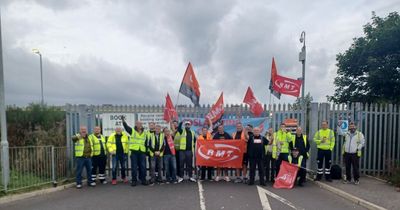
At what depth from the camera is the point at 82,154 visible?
9773 mm

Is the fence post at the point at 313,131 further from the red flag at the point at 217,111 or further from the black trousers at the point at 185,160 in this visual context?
the black trousers at the point at 185,160

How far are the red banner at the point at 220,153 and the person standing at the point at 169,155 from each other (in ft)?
2.71

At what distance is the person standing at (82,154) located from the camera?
9.75m

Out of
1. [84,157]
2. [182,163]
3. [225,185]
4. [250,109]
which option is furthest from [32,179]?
[250,109]

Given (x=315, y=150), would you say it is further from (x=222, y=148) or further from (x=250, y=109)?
(x=222, y=148)

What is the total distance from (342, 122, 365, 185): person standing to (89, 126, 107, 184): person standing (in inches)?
299

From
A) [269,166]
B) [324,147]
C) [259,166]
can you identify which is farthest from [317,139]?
[259,166]

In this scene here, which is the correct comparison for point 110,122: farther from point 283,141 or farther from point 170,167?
point 283,141

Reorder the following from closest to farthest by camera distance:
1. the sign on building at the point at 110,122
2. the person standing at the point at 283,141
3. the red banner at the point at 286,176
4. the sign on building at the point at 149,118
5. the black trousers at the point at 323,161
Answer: the red banner at the point at 286,176
the person standing at the point at 283,141
the black trousers at the point at 323,161
the sign on building at the point at 110,122
the sign on building at the point at 149,118

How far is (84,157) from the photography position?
387 inches

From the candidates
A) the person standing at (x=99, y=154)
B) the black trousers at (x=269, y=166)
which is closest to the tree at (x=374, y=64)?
the black trousers at (x=269, y=166)

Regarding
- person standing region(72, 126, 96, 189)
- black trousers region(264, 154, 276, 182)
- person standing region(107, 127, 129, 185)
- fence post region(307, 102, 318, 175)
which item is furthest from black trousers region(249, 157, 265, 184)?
person standing region(72, 126, 96, 189)

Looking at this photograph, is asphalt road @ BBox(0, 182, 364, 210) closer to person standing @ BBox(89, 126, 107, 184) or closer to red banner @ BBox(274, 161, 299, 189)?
red banner @ BBox(274, 161, 299, 189)

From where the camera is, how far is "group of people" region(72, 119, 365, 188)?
32.3 ft
